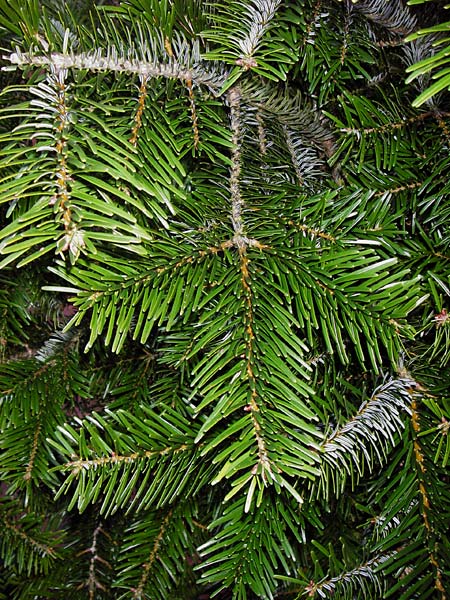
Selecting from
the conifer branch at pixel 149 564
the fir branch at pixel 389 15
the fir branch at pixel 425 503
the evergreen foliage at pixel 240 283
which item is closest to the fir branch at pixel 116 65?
the evergreen foliage at pixel 240 283

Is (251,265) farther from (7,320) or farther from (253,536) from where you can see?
(7,320)

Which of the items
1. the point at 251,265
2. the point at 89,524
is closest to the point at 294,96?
the point at 251,265

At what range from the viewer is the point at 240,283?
0.28m

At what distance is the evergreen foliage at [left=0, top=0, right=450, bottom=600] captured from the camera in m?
0.26

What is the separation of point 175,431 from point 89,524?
0.25 metres

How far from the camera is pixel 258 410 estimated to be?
251 mm

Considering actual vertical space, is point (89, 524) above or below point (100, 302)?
below

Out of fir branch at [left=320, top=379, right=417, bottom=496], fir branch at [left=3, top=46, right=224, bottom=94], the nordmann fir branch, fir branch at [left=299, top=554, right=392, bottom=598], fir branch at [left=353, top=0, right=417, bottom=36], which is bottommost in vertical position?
fir branch at [left=299, top=554, right=392, bottom=598]

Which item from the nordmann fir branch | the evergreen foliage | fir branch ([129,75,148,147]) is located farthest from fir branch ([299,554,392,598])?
fir branch ([129,75,148,147])

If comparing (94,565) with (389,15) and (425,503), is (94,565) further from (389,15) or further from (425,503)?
(389,15)

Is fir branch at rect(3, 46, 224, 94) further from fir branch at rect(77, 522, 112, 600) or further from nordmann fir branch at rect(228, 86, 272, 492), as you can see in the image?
fir branch at rect(77, 522, 112, 600)

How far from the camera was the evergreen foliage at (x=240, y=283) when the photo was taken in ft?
0.84

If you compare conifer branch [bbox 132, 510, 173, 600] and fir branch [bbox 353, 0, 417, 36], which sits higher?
fir branch [bbox 353, 0, 417, 36]

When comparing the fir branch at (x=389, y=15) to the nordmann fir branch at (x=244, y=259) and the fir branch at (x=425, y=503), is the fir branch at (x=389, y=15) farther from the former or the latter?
the fir branch at (x=425, y=503)
